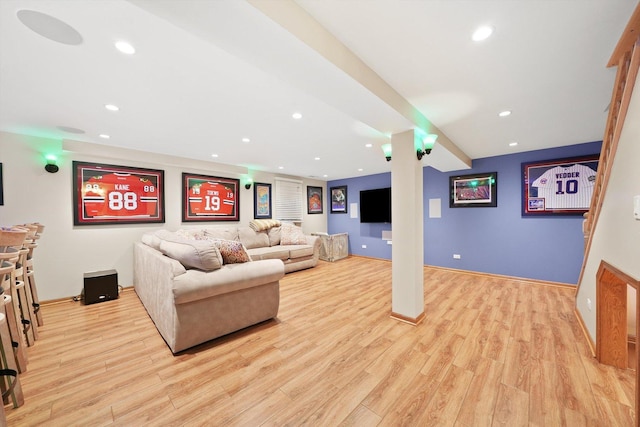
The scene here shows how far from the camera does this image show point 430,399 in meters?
1.60

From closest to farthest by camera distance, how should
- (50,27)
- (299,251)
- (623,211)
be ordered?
1. (50,27)
2. (623,211)
3. (299,251)

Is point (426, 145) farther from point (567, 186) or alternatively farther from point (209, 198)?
point (209, 198)

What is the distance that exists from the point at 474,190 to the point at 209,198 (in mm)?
5725

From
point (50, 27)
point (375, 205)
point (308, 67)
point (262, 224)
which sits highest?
point (50, 27)

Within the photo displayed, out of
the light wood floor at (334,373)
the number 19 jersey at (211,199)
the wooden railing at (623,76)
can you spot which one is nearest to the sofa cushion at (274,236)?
the number 19 jersey at (211,199)

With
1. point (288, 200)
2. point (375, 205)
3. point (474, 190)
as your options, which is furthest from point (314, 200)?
point (474, 190)

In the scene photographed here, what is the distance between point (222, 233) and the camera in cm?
501

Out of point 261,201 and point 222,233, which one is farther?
point 261,201

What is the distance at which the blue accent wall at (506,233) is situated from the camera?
3.97 metres

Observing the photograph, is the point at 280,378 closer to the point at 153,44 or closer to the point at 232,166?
the point at 153,44

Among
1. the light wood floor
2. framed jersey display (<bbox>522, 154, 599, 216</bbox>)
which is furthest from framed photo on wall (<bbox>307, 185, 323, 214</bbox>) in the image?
framed jersey display (<bbox>522, 154, 599, 216</bbox>)

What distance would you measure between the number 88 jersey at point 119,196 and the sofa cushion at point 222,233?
1.04 metres

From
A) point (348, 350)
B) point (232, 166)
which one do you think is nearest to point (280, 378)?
point (348, 350)

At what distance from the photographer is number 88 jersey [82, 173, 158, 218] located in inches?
147
